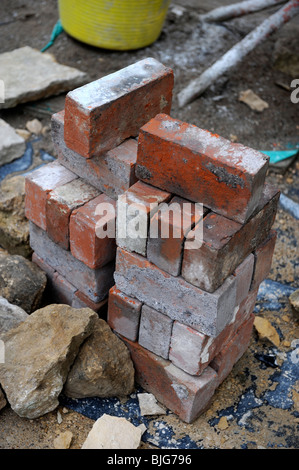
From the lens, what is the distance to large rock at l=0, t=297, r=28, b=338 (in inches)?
132

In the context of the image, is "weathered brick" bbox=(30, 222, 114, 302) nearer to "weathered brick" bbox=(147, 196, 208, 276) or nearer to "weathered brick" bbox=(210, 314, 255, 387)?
"weathered brick" bbox=(147, 196, 208, 276)

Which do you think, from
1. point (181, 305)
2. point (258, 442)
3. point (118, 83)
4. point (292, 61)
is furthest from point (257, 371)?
point (292, 61)

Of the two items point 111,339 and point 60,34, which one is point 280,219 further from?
point 60,34

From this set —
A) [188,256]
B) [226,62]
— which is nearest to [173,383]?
[188,256]

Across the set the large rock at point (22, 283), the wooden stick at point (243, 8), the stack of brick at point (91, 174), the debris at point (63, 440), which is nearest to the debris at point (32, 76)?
the wooden stick at point (243, 8)

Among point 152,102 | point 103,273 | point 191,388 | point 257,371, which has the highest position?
point 152,102

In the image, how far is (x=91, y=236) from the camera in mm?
3146

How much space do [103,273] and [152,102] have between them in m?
1.06

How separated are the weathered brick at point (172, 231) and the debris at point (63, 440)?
1086 millimetres

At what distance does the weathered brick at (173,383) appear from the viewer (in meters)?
3.23

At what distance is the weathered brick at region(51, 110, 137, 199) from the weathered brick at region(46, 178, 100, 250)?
2.4 inches

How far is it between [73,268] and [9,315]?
47 centimetres

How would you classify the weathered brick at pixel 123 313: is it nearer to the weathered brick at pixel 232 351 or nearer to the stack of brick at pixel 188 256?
the stack of brick at pixel 188 256

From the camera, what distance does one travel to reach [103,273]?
3.42 metres
